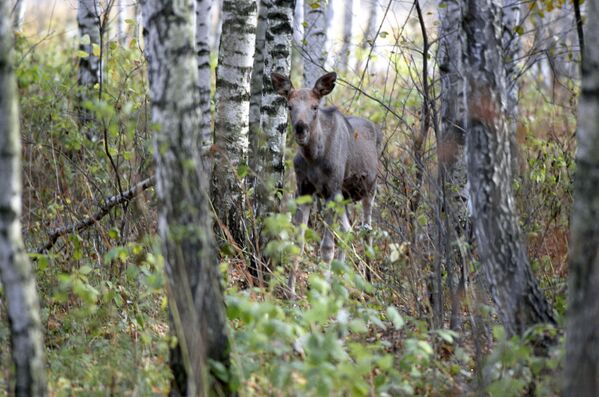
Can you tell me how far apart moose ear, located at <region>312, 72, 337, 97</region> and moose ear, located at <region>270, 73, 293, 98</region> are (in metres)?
0.64

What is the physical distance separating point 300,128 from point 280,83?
645 millimetres

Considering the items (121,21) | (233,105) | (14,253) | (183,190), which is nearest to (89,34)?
(233,105)

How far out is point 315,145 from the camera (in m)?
10.0

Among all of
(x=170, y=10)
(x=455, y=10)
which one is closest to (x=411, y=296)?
(x=455, y=10)

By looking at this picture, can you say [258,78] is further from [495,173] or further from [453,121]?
[495,173]

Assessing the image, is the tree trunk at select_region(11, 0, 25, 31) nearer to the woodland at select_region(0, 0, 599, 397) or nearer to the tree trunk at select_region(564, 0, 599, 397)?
the woodland at select_region(0, 0, 599, 397)

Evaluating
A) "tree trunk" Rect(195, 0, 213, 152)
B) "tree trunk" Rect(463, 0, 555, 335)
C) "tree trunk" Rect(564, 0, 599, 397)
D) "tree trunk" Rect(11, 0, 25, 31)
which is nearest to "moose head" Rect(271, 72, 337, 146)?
"tree trunk" Rect(195, 0, 213, 152)

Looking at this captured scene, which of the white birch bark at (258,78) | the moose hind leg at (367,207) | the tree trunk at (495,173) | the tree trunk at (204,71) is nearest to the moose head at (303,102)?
the white birch bark at (258,78)

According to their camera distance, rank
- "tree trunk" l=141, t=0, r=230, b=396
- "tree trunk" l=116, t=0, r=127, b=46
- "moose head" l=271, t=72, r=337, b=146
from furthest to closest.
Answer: "tree trunk" l=116, t=0, r=127, b=46
"moose head" l=271, t=72, r=337, b=146
"tree trunk" l=141, t=0, r=230, b=396

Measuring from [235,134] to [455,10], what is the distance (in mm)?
2658

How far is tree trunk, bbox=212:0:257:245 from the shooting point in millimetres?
8766

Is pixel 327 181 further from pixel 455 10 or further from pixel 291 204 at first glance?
pixel 291 204

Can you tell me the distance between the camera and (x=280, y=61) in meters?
9.14

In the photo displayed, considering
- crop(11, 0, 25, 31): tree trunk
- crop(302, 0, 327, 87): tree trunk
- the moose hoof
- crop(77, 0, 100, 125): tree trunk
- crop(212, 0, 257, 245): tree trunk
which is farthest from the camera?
crop(302, 0, 327, 87): tree trunk
